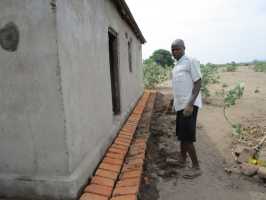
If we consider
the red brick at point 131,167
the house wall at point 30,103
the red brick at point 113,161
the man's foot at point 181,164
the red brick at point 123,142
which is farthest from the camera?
the red brick at point 123,142

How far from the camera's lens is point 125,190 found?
2.63 metres

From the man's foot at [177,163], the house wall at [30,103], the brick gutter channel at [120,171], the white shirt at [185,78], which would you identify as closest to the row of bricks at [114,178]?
the brick gutter channel at [120,171]

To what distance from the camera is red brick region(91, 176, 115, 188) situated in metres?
2.75

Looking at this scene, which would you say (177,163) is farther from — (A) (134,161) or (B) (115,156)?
(B) (115,156)

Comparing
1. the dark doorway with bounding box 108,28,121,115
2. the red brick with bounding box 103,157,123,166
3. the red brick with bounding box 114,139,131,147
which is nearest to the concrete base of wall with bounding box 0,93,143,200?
the red brick with bounding box 103,157,123,166

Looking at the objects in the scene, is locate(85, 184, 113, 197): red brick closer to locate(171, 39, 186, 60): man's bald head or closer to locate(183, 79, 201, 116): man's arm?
locate(183, 79, 201, 116): man's arm

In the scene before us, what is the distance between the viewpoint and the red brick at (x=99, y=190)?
2562 millimetres

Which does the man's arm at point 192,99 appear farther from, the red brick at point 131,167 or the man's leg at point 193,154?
the red brick at point 131,167

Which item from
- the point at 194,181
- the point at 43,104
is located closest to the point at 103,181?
the point at 43,104

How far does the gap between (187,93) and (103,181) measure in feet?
5.22

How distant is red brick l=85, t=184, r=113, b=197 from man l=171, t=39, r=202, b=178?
1.28 metres

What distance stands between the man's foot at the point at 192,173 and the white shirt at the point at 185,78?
0.89m

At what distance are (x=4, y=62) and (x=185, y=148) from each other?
260 cm

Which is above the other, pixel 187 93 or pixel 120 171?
pixel 187 93
